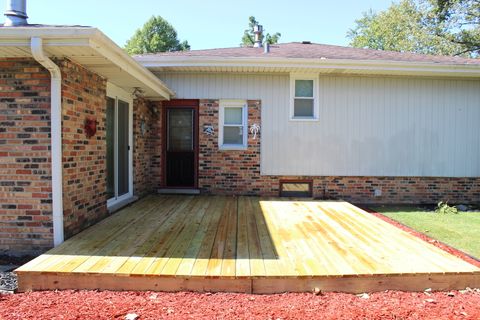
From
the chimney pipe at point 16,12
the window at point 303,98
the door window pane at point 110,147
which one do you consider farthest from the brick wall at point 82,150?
the window at point 303,98

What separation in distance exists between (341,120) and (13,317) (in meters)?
6.77

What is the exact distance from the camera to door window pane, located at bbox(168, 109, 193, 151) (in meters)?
7.68

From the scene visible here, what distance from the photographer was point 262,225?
189 inches

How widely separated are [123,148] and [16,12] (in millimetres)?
2802

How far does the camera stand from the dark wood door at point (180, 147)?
7.66 meters

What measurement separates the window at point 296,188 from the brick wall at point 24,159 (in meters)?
5.01

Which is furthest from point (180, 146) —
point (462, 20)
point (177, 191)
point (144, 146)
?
point (462, 20)

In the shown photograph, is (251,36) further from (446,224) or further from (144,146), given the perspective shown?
(446,224)

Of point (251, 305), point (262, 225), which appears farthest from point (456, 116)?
point (251, 305)

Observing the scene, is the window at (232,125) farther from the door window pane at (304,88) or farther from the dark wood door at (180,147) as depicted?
the door window pane at (304,88)

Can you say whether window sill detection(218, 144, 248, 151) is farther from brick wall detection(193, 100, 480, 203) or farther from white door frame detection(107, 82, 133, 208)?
white door frame detection(107, 82, 133, 208)

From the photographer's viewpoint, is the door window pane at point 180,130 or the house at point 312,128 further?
the door window pane at point 180,130

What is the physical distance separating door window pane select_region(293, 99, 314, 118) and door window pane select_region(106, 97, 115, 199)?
156 inches

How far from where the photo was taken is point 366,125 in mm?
7520
